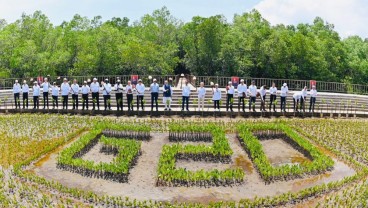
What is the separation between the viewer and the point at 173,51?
155 ft

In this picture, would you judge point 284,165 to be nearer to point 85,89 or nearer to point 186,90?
point 186,90

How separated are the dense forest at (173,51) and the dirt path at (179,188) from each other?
87.3ft

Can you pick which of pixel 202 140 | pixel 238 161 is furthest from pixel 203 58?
pixel 238 161

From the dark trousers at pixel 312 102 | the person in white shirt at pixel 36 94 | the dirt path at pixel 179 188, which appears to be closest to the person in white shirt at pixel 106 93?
the person in white shirt at pixel 36 94

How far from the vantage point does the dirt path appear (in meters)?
12.8

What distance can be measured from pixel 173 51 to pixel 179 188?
35.0 meters

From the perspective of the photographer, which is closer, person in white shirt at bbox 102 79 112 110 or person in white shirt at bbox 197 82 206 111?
person in white shirt at bbox 197 82 206 111

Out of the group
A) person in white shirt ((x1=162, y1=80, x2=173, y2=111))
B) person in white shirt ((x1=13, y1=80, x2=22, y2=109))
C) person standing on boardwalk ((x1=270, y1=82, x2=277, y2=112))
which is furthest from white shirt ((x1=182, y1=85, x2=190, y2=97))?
person in white shirt ((x1=13, y1=80, x2=22, y2=109))

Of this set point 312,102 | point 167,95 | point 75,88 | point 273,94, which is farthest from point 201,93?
point 75,88

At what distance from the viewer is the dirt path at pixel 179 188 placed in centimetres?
1279

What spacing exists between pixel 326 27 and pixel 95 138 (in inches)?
2360

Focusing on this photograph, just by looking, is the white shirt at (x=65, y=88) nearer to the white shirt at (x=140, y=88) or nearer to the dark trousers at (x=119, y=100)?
the dark trousers at (x=119, y=100)

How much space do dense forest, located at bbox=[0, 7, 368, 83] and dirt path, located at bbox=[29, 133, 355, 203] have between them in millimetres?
26594

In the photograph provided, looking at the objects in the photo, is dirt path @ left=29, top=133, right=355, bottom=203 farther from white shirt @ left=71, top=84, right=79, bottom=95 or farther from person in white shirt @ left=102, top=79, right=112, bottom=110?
white shirt @ left=71, top=84, right=79, bottom=95
